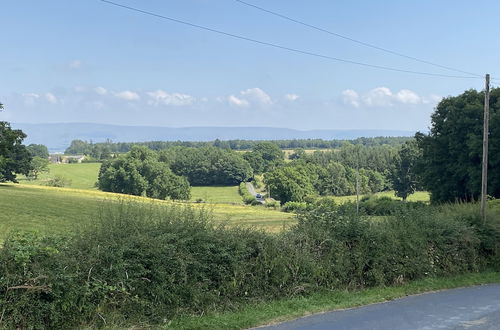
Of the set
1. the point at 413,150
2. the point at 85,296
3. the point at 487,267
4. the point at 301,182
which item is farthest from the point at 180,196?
the point at 85,296

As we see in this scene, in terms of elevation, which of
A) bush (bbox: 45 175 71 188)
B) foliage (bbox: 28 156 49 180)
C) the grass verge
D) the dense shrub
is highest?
the dense shrub

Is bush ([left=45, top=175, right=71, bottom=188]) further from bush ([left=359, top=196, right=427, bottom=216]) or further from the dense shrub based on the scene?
the dense shrub

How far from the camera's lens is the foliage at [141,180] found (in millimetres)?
104125

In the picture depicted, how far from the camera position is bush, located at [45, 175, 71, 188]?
111 meters

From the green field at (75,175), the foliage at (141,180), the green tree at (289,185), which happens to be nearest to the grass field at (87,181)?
the green field at (75,175)

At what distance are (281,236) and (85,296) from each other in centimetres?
479

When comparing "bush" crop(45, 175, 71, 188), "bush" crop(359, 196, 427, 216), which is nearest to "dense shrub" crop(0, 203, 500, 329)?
"bush" crop(359, 196, 427, 216)

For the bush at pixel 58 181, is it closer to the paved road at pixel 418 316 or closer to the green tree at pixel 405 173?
the green tree at pixel 405 173

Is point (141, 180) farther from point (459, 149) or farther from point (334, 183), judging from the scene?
point (459, 149)

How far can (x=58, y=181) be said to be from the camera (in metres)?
114

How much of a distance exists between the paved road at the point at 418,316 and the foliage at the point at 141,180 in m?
93.2

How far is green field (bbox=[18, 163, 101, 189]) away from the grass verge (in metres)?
117

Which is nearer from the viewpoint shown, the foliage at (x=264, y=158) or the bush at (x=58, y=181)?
the bush at (x=58, y=181)

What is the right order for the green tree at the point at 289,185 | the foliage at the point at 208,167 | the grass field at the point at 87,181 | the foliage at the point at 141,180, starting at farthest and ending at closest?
the foliage at the point at 208,167, the grass field at the point at 87,181, the green tree at the point at 289,185, the foliage at the point at 141,180
